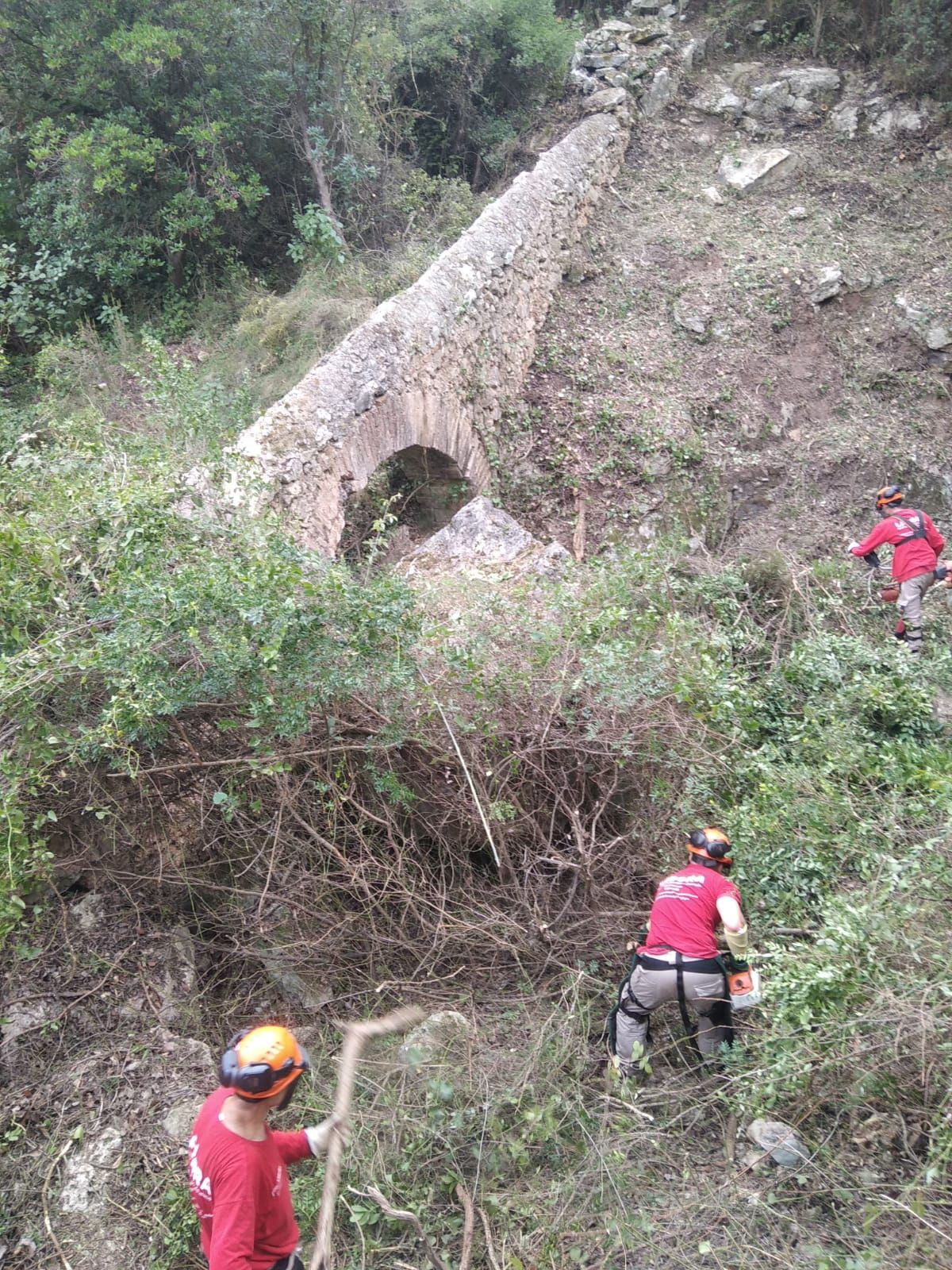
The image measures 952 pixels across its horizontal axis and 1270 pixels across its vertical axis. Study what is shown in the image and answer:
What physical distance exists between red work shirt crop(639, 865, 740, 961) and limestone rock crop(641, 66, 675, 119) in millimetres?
13270

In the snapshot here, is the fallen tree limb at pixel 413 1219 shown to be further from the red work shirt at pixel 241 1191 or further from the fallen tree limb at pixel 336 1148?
the red work shirt at pixel 241 1191

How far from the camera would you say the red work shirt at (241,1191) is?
248 centimetres

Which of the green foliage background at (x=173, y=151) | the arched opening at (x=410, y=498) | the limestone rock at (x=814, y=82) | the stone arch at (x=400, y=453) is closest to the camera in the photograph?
the stone arch at (x=400, y=453)

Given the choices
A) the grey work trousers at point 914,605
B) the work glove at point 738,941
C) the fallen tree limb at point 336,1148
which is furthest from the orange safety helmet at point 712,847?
the grey work trousers at point 914,605

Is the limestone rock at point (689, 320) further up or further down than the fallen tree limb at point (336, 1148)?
further down

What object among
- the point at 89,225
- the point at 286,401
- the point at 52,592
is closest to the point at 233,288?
the point at 89,225

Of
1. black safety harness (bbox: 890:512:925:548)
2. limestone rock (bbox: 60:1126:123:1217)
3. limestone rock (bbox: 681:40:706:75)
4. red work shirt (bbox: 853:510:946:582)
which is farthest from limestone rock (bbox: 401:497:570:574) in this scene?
limestone rock (bbox: 681:40:706:75)

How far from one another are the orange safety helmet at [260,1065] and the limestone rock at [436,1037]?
3.91 ft

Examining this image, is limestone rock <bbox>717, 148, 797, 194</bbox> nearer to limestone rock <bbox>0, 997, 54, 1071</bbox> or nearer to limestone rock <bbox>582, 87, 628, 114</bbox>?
limestone rock <bbox>582, 87, 628, 114</bbox>

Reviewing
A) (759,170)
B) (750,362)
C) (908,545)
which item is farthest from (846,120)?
(908,545)

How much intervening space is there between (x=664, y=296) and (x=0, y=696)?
379 inches

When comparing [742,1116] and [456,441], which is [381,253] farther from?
[742,1116]

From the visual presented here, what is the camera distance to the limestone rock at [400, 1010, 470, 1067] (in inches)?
143

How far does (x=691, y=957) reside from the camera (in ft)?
11.7
